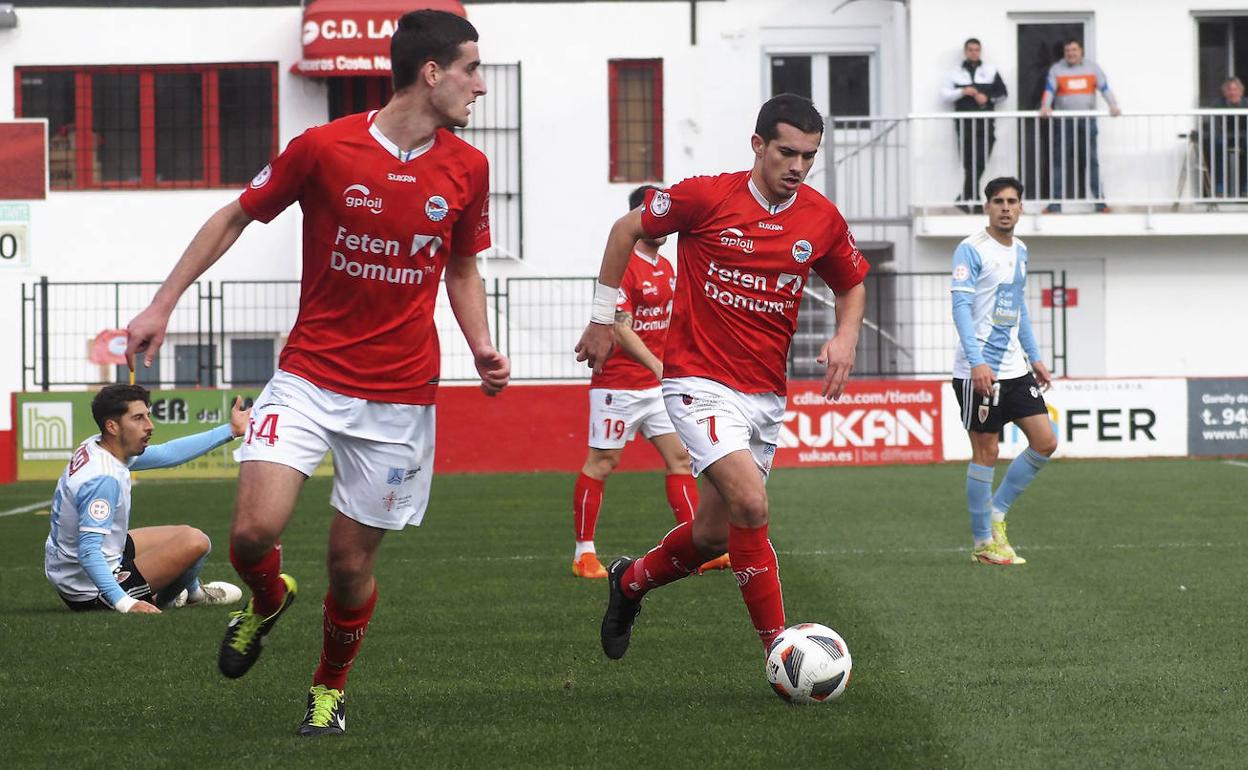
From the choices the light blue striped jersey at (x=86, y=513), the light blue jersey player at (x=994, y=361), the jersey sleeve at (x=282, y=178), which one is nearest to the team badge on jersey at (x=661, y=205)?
the jersey sleeve at (x=282, y=178)

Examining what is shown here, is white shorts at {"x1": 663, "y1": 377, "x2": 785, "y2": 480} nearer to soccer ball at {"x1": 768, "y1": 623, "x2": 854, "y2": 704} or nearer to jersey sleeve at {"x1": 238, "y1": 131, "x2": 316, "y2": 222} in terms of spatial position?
soccer ball at {"x1": 768, "y1": 623, "x2": 854, "y2": 704}

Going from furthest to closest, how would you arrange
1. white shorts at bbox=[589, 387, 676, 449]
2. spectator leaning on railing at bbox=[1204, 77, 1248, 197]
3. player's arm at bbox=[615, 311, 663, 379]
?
1. spectator leaning on railing at bbox=[1204, 77, 1248, 197]
2. white shorts at bbox=[589, 387, 676, 449]
3. player's arm at bbox=[615, 311, 663, 379]

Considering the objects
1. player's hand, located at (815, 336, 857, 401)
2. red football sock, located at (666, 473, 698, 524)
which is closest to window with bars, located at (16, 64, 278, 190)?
red football sock, located at (666, 473, 698, 524)

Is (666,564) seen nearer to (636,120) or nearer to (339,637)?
(339,637)

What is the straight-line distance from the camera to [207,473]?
2094 centimetres

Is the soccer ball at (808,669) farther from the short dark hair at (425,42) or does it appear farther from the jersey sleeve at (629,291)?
the jersey sleeve at (629,291)

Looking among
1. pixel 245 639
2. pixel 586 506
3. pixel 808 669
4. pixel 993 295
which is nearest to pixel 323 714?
pixel 245 639

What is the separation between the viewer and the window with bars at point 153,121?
25844mm

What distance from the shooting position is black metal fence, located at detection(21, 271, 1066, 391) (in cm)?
2341

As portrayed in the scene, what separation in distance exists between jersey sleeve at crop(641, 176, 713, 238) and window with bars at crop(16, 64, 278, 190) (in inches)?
781

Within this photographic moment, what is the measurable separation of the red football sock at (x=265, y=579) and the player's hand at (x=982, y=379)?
219 inches

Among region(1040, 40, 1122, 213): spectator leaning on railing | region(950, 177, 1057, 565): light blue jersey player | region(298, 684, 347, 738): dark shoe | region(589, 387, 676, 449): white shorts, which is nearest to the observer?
region(298, 684, 347, 738): dark shoe

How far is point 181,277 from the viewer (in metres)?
5.42

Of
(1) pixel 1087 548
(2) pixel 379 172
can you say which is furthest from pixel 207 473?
(2) pixel 379 172
